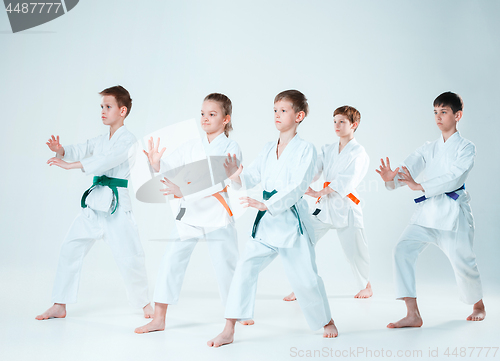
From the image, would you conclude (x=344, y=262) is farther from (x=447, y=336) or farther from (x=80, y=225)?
(x=80, y=225)

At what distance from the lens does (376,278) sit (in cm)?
479

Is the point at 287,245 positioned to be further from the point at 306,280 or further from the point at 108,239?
the point at 108,239

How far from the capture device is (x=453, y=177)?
3.18 metres

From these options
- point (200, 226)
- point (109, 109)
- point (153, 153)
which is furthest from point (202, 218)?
point (109, 109)

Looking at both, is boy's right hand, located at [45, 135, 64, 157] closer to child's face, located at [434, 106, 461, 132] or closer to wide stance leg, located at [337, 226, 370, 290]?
wide stance leg, located at [337, 226, 370, 290]

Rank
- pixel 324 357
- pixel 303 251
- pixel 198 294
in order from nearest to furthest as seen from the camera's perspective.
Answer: pixel 324 357 < pixel 303 251 < pixel 198 294

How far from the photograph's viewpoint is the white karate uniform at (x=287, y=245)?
8.87 ft

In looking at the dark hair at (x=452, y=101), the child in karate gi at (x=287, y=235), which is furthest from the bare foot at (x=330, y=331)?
the dark hair at (x=452, y=101)

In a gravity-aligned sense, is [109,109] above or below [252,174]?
above

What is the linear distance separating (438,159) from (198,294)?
2.30 meters

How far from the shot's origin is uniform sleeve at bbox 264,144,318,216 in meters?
2.69

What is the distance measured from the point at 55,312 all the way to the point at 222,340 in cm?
134

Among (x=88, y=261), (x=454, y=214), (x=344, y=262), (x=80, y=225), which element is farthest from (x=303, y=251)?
(x=88, y=261)

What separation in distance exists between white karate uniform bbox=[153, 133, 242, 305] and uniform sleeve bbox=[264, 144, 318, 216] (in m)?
0.52
